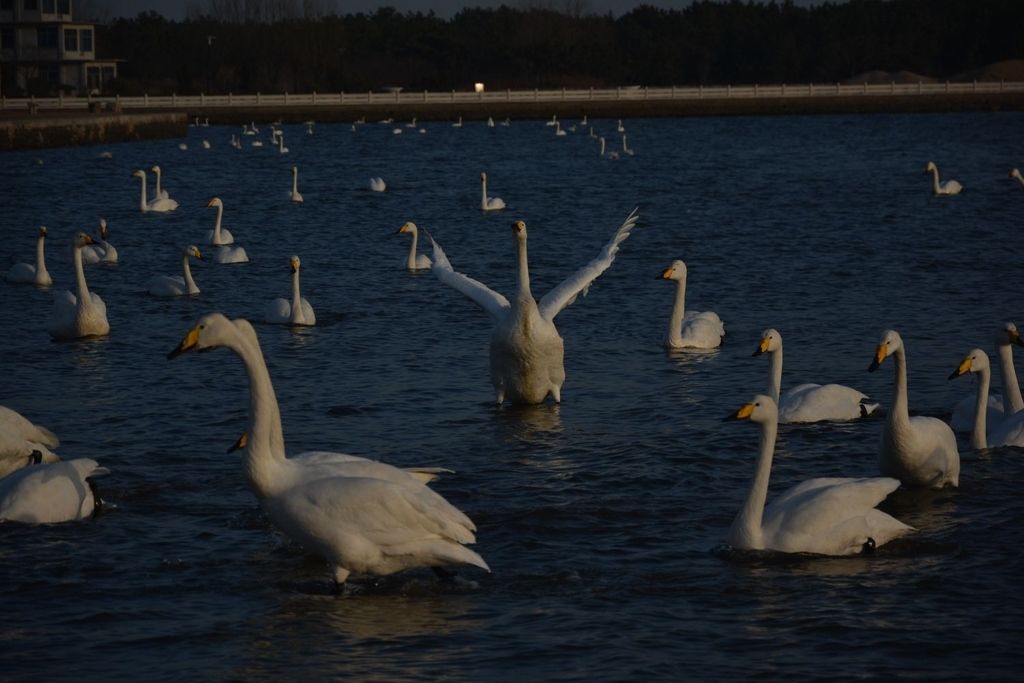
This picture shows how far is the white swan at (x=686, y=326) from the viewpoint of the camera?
53.1 ft

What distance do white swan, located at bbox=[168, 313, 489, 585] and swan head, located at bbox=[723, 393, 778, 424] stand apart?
1.71 metres

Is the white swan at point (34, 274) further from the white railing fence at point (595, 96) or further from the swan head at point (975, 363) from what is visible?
the white railing fence at point (595, 96)

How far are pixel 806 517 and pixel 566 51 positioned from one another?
386 feet

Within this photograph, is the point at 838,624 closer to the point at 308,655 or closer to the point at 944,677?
the point at 944,677

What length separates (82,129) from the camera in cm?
5753

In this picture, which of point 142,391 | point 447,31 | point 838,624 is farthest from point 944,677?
point 447,31

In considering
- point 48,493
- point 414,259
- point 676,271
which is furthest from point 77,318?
point 48,493

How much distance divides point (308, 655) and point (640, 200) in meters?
29.6

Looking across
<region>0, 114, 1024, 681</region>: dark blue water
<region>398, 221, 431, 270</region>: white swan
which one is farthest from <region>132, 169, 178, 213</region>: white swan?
<region>398, 221, 431, 270</region>: white swan

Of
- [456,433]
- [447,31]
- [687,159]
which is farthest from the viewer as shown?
[447,31]

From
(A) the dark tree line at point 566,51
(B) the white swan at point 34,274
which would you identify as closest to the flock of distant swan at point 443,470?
(B) the white swan at point 34,274

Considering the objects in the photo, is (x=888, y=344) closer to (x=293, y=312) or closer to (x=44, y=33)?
(x=293, y=312)

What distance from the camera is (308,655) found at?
316 inches

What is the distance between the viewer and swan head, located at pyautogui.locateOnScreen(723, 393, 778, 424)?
920 cm
